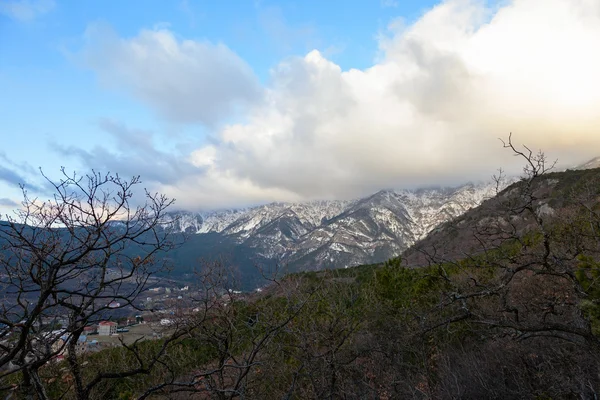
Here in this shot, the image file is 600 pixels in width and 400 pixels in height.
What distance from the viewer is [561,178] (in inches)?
3189

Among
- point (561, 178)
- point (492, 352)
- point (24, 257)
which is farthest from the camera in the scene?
point (561, 178)

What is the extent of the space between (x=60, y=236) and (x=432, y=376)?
63.1 ft

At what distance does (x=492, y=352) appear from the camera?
16641 mm

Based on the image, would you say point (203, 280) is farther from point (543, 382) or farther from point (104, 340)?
point (543, 382)

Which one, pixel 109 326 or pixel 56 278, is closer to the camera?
pixel 56 278

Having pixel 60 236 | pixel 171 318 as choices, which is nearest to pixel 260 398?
pixel 171 318

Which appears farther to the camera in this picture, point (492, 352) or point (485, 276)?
point (485, 276)

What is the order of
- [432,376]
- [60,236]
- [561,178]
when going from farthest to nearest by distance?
1. [561,178]
2. [432,376]
3. [60,236]

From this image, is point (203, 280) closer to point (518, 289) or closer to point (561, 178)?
point (518, 289)

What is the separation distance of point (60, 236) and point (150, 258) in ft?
4.35

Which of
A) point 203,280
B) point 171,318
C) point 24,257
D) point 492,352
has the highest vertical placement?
point 24,257

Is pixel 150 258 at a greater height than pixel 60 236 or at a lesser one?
lesser

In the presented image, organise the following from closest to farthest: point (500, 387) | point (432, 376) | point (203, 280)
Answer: point (203, 280), point (500, 387), point (432, 376)

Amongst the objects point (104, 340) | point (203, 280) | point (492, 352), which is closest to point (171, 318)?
point (203, 280)
